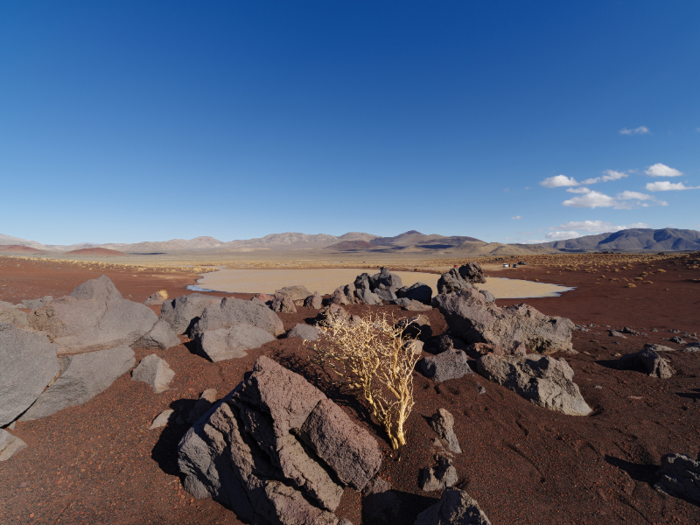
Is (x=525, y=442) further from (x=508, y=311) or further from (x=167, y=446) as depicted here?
(x=167, y=446)

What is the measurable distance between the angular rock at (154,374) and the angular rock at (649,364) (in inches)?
375

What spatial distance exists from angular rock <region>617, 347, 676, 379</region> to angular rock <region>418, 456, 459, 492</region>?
558 cm

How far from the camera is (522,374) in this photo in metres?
5.89

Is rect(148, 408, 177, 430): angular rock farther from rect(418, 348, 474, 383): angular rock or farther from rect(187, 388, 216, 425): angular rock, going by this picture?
rect(418, 348, 474, 383): angular rock

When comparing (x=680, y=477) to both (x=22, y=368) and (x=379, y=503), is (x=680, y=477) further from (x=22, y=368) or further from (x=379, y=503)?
(x=22, y=368)

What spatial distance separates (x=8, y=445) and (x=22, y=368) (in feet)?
3.45

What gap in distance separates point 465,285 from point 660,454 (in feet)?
45.1

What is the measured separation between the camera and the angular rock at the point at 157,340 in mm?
6773

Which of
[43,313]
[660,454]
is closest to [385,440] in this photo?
[660,454]

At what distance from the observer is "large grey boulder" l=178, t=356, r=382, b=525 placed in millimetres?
3504

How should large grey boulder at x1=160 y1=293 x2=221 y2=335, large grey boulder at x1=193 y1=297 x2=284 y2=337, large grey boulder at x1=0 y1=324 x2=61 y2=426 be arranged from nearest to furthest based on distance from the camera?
1. large grey boulder at x1=0 y1=324 x2=61 y2=426
2. large grey boulder at x1=193 y1=297 x2=284 y2=337
3. large grey boulder at x1=160 y1=293 x2=221 y2=335

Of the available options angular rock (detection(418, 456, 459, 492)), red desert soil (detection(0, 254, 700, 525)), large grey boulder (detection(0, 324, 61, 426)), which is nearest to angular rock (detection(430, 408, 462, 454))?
red desert soil (detection(0, 254, 700, 525))

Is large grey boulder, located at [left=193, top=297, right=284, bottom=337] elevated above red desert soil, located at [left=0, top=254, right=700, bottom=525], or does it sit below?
above

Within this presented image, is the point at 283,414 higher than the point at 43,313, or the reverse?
the point at 43,313
